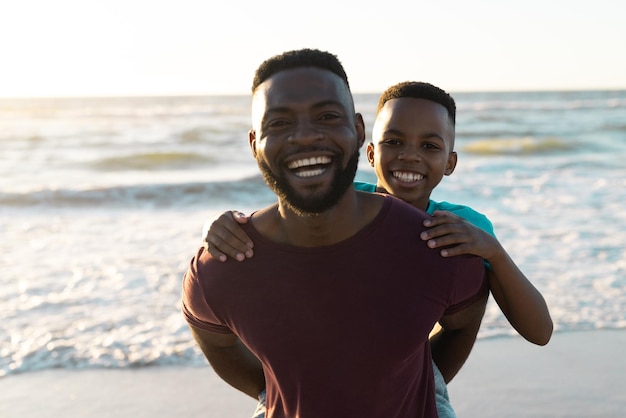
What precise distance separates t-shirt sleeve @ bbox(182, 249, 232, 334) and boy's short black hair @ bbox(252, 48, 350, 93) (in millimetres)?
656

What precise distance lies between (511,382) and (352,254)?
10.2 feet

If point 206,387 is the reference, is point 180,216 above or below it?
below

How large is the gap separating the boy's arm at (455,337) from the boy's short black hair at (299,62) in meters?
0.93

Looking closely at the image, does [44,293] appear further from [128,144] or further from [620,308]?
[128,144]

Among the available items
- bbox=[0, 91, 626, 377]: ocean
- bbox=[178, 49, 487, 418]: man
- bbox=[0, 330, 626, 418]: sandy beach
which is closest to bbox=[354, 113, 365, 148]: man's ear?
bbox=[178, 49, 487, 418]: man

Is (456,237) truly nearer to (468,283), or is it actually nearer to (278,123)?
(468,283)

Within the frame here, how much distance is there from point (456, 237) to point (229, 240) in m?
0.74

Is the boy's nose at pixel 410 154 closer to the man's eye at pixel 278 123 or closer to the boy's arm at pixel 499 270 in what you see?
the boy's arm at pixel 499 270

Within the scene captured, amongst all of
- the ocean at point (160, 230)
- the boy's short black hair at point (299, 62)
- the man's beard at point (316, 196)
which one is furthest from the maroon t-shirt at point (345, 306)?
the ocean at point (160, 230)

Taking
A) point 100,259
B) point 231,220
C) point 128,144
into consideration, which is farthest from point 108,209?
point 128,144

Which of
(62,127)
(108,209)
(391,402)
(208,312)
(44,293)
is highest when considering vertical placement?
(208,312)

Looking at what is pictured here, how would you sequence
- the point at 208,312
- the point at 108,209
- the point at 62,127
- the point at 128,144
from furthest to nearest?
the point at 62,127
the point at 128,144
the point at 108,209
the point at 208,312

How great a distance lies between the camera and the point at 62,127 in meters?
32.9

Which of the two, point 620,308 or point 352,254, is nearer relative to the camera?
point 352,254
